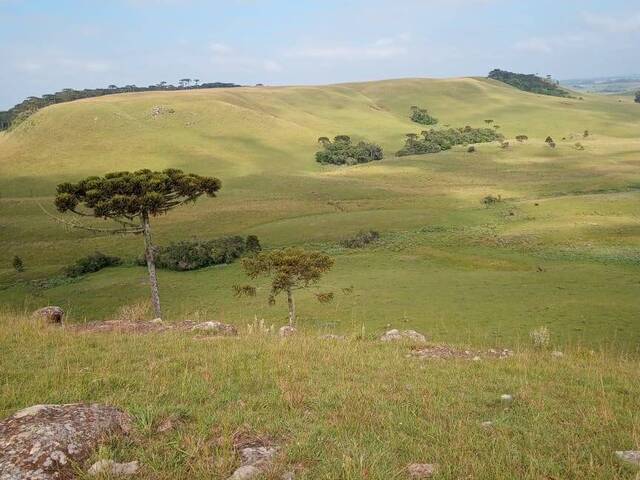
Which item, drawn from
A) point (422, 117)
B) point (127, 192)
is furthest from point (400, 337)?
point (422, 117)

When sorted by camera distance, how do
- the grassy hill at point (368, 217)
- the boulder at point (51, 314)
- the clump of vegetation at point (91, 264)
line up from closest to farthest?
the boulder at point (51, 314) → the grassy hill at point (368, 217) → the clump of vegetation at point (91, 264)

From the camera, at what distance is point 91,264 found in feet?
164

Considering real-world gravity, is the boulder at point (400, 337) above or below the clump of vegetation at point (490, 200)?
above


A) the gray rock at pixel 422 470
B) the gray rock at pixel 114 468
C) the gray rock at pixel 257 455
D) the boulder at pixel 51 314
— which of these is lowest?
the boulder at pixel 51 314

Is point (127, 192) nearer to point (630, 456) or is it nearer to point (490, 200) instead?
point (630, 456)

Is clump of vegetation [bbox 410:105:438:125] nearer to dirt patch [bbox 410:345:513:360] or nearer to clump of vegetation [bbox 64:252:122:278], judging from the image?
clump of vegetation [bbox 64:252:122:278]

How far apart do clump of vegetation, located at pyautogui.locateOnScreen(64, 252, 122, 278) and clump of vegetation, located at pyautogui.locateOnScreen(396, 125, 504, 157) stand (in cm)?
9104

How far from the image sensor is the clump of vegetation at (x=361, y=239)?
177 feet

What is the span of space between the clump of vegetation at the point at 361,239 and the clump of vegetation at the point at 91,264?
23331 mm

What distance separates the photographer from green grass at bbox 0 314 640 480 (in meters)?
5.94

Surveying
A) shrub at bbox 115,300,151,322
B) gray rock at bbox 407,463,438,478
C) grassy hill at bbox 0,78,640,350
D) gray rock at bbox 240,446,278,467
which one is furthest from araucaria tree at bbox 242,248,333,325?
gray rock at bbox 407,463,438,478

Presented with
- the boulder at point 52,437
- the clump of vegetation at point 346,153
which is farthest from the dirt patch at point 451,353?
the clump of vegetation at point 346,153

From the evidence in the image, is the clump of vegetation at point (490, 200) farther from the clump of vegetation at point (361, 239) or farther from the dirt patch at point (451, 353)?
the dirt patch at point (451, 353)

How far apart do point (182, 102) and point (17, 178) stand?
204 feet
